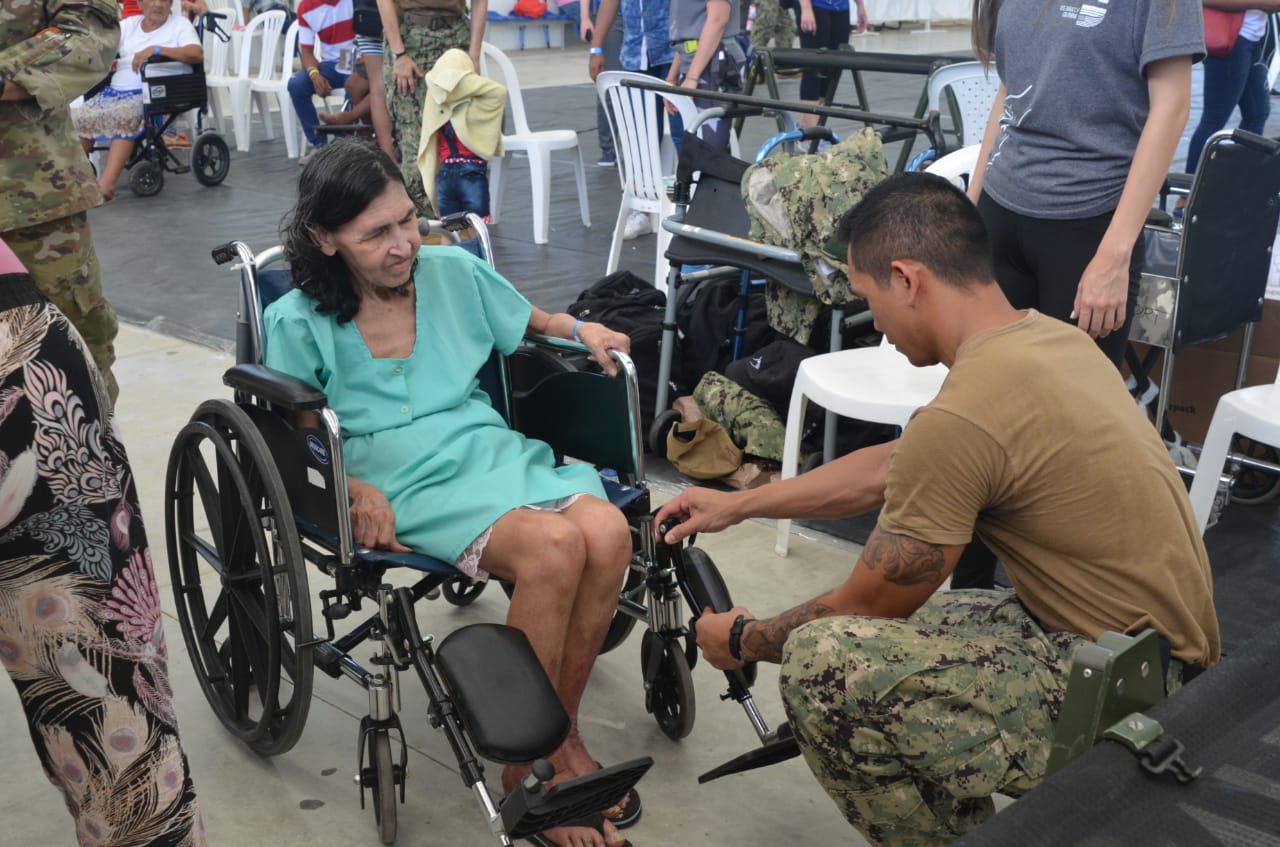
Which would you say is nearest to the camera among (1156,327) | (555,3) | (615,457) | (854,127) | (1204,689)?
(1204,689)

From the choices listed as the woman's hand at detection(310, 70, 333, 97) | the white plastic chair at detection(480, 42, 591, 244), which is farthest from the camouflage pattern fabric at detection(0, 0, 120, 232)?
the woman's hand at detection(310, 70, 333, 97)

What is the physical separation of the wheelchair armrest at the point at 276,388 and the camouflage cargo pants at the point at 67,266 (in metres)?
0.66

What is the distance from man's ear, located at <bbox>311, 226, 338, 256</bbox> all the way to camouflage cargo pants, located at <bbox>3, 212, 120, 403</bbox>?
67 centimetres

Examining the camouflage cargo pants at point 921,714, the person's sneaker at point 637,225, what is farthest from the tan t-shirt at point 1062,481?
the person's sneaker at point 637,225

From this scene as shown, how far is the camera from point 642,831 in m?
2.21

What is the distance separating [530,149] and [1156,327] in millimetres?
3903

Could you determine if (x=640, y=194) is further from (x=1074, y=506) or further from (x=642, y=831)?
(x=1074, y=506)

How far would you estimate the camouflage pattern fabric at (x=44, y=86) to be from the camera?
2566 millimetres

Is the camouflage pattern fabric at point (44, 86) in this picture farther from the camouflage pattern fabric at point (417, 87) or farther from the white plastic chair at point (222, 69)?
the white plastic chair at point (222, 69)

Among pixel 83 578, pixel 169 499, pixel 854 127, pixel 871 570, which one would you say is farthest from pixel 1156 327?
pixel 854 127

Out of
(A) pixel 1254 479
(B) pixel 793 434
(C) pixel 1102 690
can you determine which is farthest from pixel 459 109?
(C) pixel 1102 690

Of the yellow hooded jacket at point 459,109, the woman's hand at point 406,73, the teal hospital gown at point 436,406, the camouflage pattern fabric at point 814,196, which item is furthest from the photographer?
the woman's hand at point 406,73

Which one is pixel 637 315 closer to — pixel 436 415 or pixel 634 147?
pixel 634 147

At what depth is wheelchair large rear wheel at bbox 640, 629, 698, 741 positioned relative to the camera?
2.35 meters
